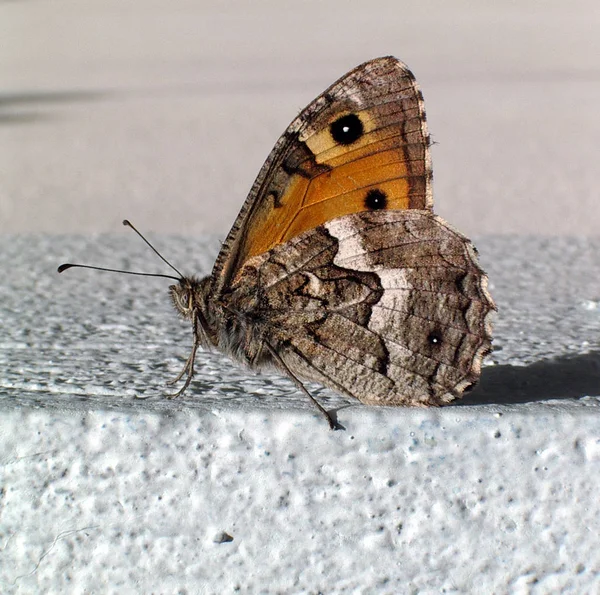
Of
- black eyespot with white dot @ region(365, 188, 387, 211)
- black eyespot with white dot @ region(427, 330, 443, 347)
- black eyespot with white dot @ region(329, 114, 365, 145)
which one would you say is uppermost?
black eyespot with white dot @ region(329, 114, 365, 145)

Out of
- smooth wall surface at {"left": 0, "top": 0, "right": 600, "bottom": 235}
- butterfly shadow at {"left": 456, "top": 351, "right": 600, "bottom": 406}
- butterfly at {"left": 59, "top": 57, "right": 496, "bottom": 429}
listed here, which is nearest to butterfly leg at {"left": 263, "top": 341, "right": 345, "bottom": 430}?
butterfly at {"left": 59, "top": 57, "right": 496, "bottom": 429}

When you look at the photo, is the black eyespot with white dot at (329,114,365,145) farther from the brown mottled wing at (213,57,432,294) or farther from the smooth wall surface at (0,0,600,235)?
the smooth wall surface at (0,0,600,235)

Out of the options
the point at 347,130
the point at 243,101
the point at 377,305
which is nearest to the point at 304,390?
the point at 377,305

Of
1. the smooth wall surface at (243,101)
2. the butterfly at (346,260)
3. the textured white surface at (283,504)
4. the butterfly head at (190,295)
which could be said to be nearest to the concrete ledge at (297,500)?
the textured white surface at (283,504)

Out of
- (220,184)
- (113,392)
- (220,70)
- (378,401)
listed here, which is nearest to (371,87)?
(378,401)

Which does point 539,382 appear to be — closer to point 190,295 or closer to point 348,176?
point 348,176

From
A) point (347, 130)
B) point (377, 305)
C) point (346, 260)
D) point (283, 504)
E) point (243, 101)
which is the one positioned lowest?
point (283, 504)

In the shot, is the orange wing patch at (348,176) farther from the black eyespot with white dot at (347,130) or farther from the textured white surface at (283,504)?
the textured white surface at (283,504)
